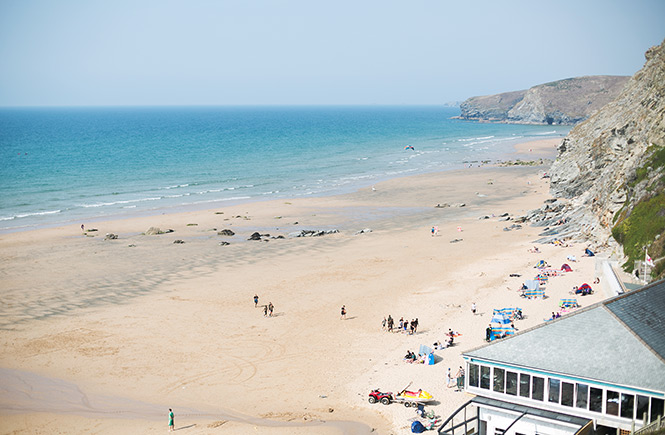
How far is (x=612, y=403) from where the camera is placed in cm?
1738

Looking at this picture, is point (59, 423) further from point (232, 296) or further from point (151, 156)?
point (151, 156)

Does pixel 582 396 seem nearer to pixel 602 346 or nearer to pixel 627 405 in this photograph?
pixel 627 405

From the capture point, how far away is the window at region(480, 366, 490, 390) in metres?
19.4

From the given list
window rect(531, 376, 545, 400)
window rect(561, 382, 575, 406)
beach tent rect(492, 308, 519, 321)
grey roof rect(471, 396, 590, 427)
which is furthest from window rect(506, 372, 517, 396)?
beach tent rect(492, 308, 519, 321)

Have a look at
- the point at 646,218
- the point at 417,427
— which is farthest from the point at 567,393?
the point at 646,218

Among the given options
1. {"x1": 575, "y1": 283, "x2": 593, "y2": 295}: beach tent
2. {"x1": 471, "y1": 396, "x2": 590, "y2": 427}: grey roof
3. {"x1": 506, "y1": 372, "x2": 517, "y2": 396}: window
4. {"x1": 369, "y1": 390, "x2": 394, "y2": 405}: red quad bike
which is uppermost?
{"x1": 506, "y1": 372, "x2": 517, "y2": 396}: window

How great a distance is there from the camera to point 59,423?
24625 mm

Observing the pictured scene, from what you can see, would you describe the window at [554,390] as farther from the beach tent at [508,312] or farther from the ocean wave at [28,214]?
the ocean wave at [28,214]

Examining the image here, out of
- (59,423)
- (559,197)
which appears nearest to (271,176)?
(559,197)

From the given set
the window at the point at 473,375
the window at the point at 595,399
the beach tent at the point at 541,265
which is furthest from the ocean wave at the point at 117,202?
the window at the point at 595,399

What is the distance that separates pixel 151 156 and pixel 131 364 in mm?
94800

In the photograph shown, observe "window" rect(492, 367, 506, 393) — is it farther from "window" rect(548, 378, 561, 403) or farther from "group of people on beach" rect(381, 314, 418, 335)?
"group of people on beach" rect(381, 314, 418, 335)

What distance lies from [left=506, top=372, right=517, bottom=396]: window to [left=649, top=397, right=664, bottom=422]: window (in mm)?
3810

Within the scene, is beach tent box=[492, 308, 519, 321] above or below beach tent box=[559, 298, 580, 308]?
below
